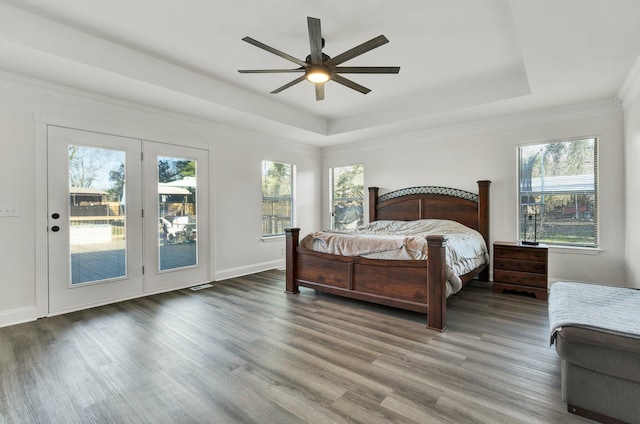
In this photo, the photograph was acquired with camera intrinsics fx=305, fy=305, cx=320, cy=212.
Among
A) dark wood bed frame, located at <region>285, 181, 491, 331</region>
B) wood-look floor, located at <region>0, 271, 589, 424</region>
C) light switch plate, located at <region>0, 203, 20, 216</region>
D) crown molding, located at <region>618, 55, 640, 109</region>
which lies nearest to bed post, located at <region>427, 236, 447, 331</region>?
dark wood bed frame, located at <region>285, 181, 491, 331</region>

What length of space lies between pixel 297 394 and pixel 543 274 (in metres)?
3.41

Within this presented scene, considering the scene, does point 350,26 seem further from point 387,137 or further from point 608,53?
point 387,137

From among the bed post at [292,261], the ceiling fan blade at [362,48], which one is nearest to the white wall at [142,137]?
the bed post at [292,261]

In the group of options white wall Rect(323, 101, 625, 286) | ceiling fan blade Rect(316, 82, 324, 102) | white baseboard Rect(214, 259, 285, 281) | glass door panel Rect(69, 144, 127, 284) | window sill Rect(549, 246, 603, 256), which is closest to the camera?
ceiling fan blade Rect(316, 82, 324, 102)

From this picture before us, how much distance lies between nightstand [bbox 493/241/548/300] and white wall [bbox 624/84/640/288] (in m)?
0.80

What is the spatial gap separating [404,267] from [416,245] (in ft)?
0.85

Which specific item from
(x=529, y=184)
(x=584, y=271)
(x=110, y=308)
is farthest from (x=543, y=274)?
(x=110, y=308)

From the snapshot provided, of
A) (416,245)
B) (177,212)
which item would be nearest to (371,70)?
(416,245)

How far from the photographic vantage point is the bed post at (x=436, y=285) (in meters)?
2.80

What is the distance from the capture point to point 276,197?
19.2 feet

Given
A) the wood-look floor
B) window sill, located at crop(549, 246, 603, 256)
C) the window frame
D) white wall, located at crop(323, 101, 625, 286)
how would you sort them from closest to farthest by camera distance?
1. the wood-look floor
2. white wall, located at crop(323, 101, 625, 286)
3. window sill, located at crop(549, 246, 603, 256)
4. the window frame

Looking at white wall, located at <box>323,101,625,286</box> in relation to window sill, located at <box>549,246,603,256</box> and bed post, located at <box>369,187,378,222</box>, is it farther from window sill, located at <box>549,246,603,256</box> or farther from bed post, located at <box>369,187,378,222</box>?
bed post, located at <box>369,187,378,222</box>

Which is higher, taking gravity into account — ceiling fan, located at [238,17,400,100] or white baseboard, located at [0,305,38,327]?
ceiling fan, located at [238,17,400,100]

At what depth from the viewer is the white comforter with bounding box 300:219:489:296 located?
3145 mm
